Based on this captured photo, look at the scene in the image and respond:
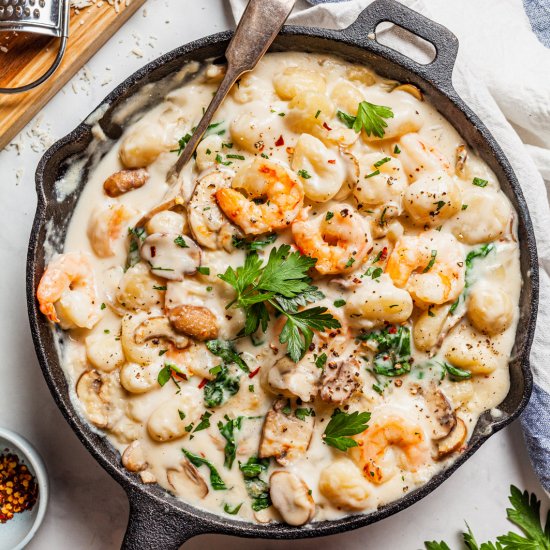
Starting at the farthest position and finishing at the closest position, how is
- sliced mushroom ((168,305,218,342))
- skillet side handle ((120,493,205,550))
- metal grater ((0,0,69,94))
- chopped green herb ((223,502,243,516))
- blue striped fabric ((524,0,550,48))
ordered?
blue striped fabric ((524,0,550,48))
metal grater ((0,0,69,94))
chopped green herb ((223,502,243,516))
sliced mushroom ((168,305,218,342))
skillet side handle ((120,493,205,550))

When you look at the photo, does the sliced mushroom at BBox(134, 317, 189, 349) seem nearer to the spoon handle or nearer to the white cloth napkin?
the spoon handle

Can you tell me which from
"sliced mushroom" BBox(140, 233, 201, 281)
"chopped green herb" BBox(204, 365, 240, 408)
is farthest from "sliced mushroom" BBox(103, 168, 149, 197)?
"chopped green herb" BBox(204, 365, 240, 408)

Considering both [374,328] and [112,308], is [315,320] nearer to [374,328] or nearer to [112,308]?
[374,328]

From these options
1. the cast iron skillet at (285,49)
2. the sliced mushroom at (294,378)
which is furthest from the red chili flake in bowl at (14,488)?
the sliced mushroom at (294,378)

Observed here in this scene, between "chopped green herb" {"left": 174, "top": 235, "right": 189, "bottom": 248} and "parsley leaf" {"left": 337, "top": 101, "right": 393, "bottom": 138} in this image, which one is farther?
"parsley leaf" {"left": 337, "top": 101, "right": 393, "bottom": 138}

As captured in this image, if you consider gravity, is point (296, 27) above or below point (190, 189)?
above

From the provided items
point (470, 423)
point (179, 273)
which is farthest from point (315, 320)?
point (470, 423)

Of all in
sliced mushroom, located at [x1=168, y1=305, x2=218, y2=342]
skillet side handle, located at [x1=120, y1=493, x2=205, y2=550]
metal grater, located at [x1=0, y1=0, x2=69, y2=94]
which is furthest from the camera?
metal grater, located at [x1=0, y1=0, x2=69, y2=94]

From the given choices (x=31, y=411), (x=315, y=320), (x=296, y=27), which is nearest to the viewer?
(x=315, y=320)

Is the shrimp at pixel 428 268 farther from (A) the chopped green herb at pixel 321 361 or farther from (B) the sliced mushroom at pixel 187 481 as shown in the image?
(B) the sliced mushroom at pixel 187 481
